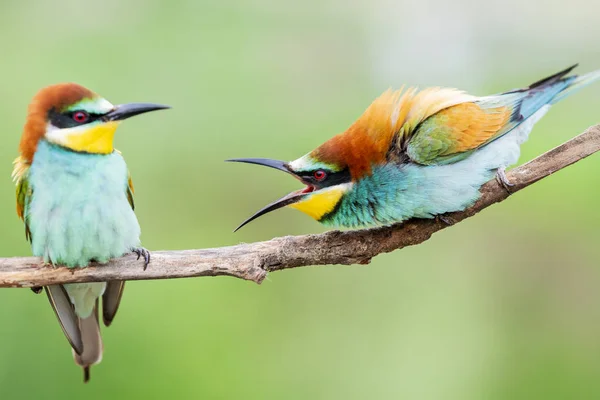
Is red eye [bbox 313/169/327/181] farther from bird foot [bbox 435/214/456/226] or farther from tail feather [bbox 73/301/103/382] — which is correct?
tail feather [bbox 73/301/103/382]

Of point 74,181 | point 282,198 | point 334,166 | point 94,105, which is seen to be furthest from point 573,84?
point 74,181

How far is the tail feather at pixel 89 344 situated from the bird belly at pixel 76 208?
0.51 m

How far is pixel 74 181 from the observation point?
2.74 metres

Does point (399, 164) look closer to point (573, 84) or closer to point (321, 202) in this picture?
point (321, 202)


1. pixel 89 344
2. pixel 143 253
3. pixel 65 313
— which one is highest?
pixel 143 253

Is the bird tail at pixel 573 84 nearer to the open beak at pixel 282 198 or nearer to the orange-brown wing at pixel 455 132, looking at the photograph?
the orange-brown wing at pixel 455 132

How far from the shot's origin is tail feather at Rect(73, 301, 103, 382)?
3193 mm

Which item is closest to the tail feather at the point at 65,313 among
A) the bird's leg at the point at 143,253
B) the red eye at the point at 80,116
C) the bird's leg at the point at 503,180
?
the bird's leg at the point at 143,253

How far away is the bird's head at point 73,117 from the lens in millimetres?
2604

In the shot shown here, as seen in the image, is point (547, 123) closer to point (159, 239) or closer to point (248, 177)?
point (248, 177)

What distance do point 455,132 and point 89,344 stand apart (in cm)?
170

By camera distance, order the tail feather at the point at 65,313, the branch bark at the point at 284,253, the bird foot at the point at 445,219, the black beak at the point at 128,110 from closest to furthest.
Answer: the black beak at the point at 128,110
the branch bark at the point at 284,253
the bird foot at the point at 445,219
the tail feather at the point at 65,313

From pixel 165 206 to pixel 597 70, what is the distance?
2741mm

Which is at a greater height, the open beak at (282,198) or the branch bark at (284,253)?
the open beak at (282,198)
